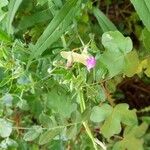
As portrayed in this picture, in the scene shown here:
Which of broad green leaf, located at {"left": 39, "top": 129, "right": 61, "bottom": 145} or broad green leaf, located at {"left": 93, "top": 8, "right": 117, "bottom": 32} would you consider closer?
broad green leaf, located at {"left": 39, "top": 129, "right": 61, "bottom": 145}

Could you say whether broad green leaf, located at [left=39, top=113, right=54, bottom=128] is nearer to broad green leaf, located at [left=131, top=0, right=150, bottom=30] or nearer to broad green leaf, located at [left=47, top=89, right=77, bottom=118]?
broad green leaf, located at [left=47, top=89, right=77, bottom=118]

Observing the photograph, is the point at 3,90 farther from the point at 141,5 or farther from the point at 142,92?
the point at 142,92

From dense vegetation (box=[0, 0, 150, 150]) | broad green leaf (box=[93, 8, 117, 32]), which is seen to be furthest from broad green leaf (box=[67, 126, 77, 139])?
broad green leaf (box=[93, 8, 117, 32])

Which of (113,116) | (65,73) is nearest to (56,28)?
(65,73)

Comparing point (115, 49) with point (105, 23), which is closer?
point (115, 49)

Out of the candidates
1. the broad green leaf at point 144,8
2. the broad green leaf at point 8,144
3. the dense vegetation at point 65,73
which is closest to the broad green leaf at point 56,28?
the dense vegetation at point 65,73

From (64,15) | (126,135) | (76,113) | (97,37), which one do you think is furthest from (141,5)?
(97,37)

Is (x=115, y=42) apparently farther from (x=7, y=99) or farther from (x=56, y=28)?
(x=7, y=99)
